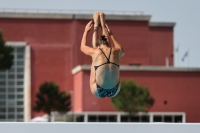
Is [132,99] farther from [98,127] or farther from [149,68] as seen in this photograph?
[98,127]

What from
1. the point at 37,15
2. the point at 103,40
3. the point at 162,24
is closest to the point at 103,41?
the point at 103,40

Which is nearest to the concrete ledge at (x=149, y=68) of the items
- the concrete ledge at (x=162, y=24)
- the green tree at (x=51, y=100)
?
the green tree at (x=51, y=100)

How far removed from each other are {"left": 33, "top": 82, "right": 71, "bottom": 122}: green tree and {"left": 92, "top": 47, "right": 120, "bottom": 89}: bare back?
51.8m

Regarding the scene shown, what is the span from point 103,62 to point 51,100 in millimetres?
52417

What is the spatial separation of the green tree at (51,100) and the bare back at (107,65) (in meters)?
51.8

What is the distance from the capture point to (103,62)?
454 inches

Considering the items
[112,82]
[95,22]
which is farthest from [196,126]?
[95,22]

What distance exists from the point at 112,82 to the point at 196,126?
7.18 feet

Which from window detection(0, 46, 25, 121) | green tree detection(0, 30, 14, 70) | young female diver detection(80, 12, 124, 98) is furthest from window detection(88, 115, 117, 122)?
young female diver detection(80, 12, 124, 98)

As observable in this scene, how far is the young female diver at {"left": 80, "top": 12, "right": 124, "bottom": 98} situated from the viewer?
37.8ft

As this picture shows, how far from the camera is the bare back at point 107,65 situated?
11.5 metres

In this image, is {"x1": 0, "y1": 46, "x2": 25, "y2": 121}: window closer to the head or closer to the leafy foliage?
the leafy foliage

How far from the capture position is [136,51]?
68188 millimetres

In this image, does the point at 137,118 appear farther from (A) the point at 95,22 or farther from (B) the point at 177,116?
(A) the point at 95,22
